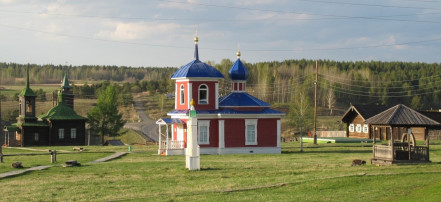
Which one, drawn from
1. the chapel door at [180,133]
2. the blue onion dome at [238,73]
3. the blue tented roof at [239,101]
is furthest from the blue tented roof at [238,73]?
the chapel door at [180,133]

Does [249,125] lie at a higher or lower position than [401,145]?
higher

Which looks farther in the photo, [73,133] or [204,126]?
[73,133]

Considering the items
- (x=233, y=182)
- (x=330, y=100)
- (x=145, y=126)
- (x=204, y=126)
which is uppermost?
(x=330, y=100)

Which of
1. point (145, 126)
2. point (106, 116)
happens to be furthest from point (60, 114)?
point (145, 126)

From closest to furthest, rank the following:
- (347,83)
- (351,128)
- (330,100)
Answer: (351,128) → (330,100) → (347,83)

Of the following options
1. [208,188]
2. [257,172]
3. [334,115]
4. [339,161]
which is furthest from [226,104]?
[334,115]

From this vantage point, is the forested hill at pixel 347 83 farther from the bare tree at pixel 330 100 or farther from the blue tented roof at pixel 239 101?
the blue tented roof at pixel 239 101

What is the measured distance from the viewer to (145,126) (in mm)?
93562

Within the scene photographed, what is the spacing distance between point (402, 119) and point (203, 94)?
16688 mm

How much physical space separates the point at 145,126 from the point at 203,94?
50200 mm

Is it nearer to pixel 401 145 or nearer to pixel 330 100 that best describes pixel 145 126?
pixel 330 100

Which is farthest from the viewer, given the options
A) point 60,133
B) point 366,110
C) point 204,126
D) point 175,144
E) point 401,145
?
point 366,110

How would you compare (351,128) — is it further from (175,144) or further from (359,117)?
(175,144)

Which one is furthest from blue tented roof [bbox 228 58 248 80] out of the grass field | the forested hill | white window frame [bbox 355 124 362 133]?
the forested hill
